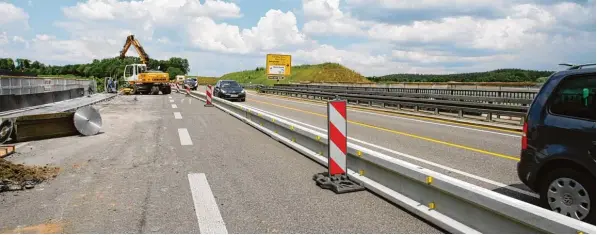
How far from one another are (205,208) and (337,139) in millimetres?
2078

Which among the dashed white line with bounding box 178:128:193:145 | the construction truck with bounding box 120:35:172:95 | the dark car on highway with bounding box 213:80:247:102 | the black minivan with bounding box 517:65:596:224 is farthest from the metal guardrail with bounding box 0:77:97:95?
the black minivan with bounding box 517:65:596:224

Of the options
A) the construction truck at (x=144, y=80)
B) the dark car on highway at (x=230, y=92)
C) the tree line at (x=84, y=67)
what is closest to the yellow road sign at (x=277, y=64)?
the construction truck at (x=144, y=80)

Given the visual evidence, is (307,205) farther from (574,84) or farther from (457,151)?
(457,151)

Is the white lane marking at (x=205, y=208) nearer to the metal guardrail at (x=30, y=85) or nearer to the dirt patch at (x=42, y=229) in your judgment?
the dirt patch at (x=42, y=229)

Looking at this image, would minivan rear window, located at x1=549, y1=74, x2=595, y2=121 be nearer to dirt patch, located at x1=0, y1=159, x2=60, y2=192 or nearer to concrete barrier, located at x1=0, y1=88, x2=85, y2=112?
dirt patch, located at x1=0, y1=159, x2=60, y2=192

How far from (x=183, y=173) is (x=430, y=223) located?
3.97 m

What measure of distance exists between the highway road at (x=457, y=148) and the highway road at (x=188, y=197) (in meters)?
0.42

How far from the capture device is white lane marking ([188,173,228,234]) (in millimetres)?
4367

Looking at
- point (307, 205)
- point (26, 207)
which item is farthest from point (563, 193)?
point (26, 207)

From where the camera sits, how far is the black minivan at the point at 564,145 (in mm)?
4176

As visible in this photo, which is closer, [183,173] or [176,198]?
[176,198]

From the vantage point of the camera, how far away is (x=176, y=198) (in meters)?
5.46

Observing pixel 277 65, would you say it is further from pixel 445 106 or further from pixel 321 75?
pixel 445 106

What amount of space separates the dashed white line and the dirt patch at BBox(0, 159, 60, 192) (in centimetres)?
327
